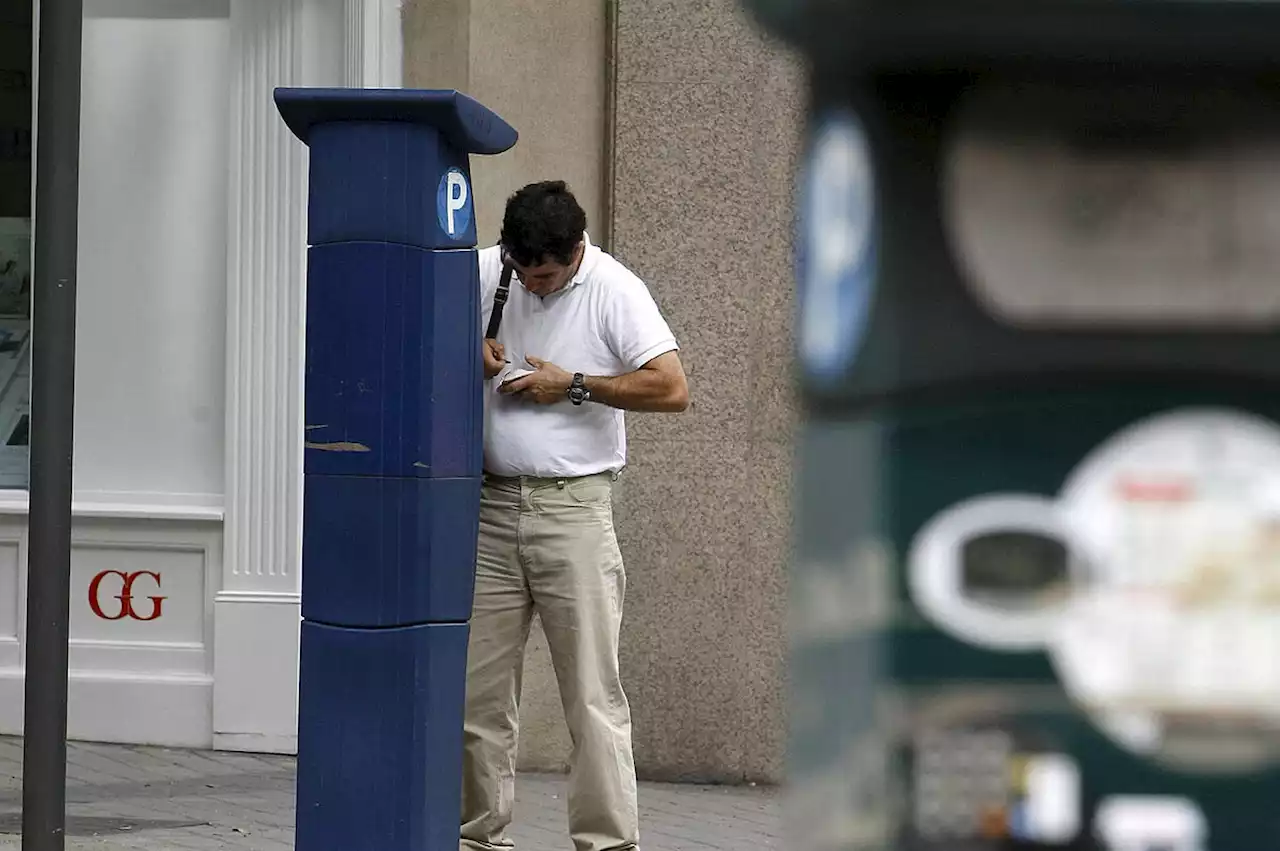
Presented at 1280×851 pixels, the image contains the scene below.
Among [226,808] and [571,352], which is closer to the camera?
[571,352]

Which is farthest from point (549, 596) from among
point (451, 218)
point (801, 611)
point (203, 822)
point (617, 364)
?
point (801, 611)

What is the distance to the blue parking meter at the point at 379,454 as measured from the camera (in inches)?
167

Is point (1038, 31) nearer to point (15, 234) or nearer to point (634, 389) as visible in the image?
point (634, 389)

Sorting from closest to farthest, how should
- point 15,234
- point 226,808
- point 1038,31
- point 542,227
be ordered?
point 1038,31
point 542,227
point 226,808
point 15,234

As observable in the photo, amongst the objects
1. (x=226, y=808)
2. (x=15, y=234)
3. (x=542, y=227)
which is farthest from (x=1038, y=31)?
(x=15, y=234)

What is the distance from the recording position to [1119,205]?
2330mm

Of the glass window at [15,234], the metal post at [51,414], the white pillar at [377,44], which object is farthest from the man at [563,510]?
the glass window at [15,234]

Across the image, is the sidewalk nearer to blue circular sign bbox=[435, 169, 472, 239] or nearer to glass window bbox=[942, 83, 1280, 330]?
blue circular sign bbox=[435, 169, 472, 239]

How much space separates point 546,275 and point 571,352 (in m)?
0.20

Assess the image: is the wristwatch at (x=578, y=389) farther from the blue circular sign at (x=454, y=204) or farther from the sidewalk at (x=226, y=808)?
the sidewalk at (x=226, y=808)

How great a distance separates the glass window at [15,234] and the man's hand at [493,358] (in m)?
3.43

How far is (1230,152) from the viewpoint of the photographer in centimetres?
233

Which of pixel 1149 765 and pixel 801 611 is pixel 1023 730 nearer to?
pixel 1149 765

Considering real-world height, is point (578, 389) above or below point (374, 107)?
below
